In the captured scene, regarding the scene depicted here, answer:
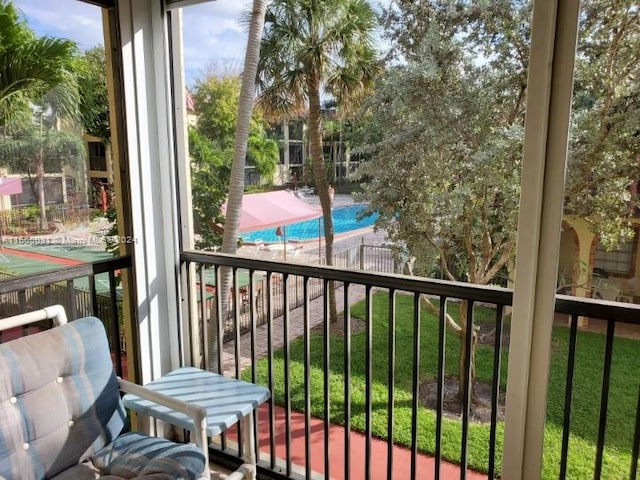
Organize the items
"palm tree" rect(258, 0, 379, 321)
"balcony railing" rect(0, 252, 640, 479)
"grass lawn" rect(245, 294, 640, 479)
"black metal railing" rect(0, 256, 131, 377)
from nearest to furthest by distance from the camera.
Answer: "balcony railing" rect(0, 252, 640, 479), "black metal railing" rect(0, 256, 131, 377), "grass lawn" rect(245, 294, 640, 479), "palm tree" rect(258, 0, 379, 321)

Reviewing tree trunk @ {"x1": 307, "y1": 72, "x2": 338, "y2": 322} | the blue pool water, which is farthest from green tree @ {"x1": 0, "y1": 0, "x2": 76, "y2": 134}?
the blue pool water

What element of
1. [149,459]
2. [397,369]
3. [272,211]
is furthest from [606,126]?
[397,369]

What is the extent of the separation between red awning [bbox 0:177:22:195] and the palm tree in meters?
1.25

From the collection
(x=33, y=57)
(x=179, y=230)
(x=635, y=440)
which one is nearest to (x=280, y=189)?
(x=179, y=230)

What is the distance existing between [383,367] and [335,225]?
202 cm

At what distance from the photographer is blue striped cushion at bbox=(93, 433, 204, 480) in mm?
1562

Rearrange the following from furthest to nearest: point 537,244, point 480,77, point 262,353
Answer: point 262,353 → point 480,77 → point 537,244

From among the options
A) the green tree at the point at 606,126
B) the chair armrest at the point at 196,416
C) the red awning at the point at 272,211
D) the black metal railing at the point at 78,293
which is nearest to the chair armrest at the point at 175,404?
the chair armrest at the point at 196,416

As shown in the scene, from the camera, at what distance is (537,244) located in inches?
60.4

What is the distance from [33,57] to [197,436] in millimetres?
1684

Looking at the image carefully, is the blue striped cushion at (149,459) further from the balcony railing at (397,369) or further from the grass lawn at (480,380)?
the grass lawn at (480,380)

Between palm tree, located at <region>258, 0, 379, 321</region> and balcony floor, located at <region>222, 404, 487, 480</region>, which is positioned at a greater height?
palm tree, located at <region>258, 0, 379, 321</region>

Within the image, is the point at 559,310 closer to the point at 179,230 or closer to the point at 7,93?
the point at 179,230

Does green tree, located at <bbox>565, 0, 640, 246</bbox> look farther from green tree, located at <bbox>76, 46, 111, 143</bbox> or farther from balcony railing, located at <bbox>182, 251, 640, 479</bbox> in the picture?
green tree, located at <bbox>76, 46, 111, 143</bbox>
